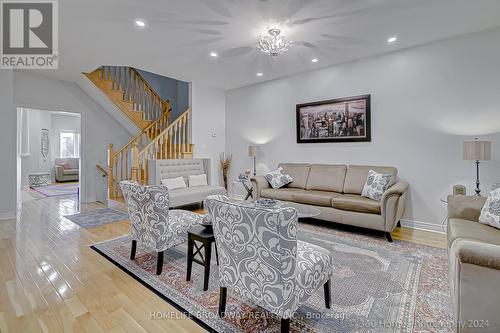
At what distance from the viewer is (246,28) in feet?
10.5

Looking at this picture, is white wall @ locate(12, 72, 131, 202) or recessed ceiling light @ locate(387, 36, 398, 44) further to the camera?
white wall @ locate(12, 72, 131, 202)

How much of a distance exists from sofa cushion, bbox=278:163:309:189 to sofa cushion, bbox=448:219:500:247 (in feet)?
8.30

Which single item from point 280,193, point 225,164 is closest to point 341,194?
point 280,193

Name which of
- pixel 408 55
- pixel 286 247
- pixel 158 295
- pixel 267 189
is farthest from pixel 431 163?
pixel 158 295

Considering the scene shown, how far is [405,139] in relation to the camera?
3.93 m

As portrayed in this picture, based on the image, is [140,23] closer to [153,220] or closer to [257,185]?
[153,220]

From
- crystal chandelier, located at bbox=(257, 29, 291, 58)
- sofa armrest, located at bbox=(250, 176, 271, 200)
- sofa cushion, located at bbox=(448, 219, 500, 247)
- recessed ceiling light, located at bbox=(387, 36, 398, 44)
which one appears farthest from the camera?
sofa armrest, located at bbox=(250, 176, 271, 200)

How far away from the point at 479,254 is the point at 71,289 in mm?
2945

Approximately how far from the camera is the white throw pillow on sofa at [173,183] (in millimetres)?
4879

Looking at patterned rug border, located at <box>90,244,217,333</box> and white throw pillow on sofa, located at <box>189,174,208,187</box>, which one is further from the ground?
white throw pillow on sofa, located at <box>189,174,208,187</box>

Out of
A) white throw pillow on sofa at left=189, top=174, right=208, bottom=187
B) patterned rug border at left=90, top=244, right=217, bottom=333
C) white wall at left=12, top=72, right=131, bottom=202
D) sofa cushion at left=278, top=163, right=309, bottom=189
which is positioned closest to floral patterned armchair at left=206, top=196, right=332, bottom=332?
patterned rug border at left=90, top=244, right=217, bottom=333

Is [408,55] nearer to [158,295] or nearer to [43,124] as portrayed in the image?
[158,295]

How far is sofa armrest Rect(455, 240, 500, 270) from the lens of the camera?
124 centimetres

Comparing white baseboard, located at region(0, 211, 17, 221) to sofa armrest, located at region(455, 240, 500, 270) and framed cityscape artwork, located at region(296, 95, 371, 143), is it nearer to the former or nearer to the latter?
framed cityscape artwork, located at region(296, 95, 371, 143)
